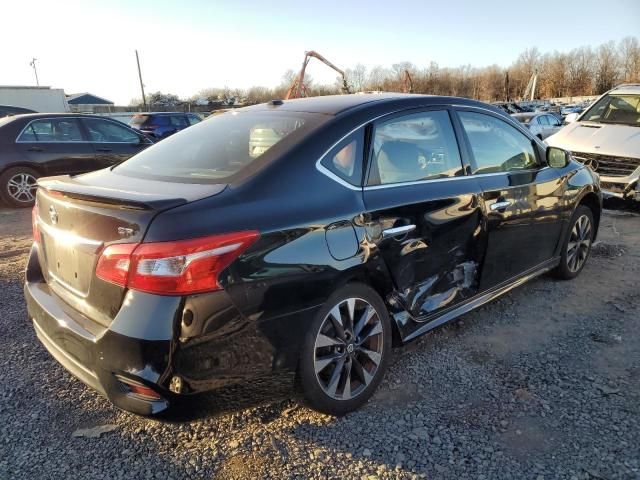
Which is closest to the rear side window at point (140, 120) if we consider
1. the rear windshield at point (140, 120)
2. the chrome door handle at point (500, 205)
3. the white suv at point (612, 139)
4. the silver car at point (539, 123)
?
the rear windshield at point (140, 120)

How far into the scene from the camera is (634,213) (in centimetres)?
741

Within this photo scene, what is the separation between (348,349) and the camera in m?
2.62

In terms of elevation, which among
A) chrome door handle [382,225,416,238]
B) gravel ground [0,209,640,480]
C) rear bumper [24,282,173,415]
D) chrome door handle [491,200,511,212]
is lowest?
gravel ground [0,209,640,480]

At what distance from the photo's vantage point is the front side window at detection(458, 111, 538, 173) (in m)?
3.48

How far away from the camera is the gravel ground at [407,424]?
2322mm

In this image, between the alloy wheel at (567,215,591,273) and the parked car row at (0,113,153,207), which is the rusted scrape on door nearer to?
the alloy wheel at (567,215,591,273)

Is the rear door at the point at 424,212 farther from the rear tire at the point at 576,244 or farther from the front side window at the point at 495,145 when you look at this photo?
the rear tire at the point at 576,244

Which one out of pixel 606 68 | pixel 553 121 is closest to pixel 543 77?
pixel 606 68

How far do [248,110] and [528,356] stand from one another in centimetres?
247

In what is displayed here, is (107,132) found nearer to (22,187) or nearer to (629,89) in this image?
(22,187)

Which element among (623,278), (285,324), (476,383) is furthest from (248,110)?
(623,278)

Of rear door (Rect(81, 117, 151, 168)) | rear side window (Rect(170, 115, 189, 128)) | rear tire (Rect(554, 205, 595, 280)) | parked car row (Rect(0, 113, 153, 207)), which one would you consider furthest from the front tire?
rear side window (Rect(170, 115, 189, 128))

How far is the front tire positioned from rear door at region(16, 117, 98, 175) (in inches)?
292

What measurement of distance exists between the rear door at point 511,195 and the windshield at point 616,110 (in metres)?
4.84
